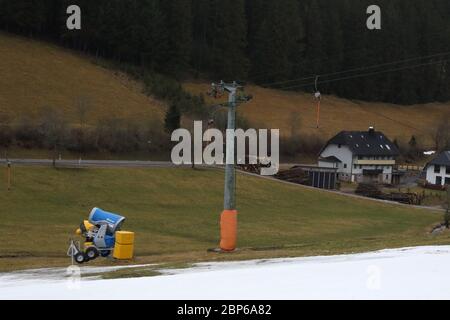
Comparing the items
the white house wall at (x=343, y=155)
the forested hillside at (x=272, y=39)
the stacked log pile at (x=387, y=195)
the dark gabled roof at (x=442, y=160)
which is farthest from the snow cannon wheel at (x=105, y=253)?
the forested hillside at (x=272, y=39)

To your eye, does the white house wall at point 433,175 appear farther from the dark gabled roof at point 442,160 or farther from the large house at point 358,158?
the large house at point 358,158

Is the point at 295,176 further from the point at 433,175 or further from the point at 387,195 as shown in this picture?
the point at 433,175

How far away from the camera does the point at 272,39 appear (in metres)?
126

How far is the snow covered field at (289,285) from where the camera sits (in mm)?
11828

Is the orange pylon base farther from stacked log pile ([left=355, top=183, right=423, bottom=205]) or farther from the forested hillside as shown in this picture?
the forested hillside

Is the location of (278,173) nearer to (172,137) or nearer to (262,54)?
(172,137)

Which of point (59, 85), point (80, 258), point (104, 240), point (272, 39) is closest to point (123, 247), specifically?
point (104, 240)

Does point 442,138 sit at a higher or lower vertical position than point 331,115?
lower

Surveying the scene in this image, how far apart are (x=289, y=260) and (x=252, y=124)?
240 ft

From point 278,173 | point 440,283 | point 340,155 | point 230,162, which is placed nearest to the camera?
point 440,283

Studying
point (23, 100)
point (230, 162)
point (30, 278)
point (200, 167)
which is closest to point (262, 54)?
point (23, 100)

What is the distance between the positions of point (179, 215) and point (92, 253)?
20944mm

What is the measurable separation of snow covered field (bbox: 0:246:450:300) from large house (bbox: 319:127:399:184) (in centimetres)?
6595

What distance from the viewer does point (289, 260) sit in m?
19.6
